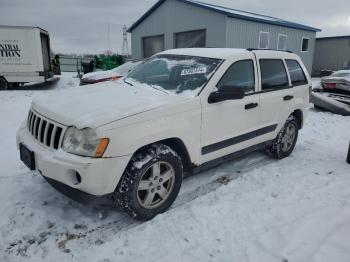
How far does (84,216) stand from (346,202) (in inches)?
119

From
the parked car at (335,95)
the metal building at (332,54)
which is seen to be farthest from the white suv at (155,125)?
the metal building at (332,54)

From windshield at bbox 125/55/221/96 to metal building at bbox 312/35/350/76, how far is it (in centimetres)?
2472

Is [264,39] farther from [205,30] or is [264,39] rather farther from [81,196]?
[81,196]

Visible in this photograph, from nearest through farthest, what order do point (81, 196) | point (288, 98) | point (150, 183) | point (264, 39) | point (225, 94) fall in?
point (81, 196), point (150, 183), point (225, 94), point (288, 98), point (264, 39)

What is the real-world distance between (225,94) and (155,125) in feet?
3.11

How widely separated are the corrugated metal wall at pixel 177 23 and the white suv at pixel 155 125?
11.6 metres

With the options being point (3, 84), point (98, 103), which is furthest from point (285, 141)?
point (3, 84)

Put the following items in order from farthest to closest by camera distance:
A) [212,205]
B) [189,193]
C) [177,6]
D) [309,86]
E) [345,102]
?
[177,6] < [345,102] < [309,86] < [189,193] < [212,205]

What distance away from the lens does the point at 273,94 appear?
4.39m

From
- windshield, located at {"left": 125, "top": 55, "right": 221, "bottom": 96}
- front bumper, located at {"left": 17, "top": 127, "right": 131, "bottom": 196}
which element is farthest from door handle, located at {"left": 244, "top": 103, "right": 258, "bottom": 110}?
front bumper, located at {"left": 17, "top": 127, "right": 131, "bottom": 196}

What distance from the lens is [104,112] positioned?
9.09ft

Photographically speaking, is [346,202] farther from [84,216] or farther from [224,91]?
[84,216]

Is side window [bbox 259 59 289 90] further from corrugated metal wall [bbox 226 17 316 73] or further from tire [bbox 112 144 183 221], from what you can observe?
corrugated metal wall [bbox 226 17 316 73]

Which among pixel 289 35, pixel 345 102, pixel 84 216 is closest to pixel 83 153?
pixel 84 216
